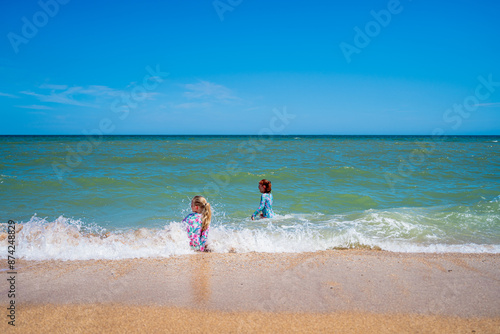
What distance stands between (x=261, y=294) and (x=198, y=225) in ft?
6.85

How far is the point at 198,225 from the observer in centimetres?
525

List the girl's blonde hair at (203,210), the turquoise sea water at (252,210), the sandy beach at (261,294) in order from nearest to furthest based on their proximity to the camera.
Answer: the sandy beach at (261,294) → the girl's blonde hair at (203,210) → the turquoise sea water at (252,210)

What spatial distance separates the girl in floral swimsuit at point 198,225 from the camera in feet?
17.1

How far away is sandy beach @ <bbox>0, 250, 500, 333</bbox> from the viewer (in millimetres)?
2924

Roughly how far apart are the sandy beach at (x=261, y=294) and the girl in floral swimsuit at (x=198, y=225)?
0.54 meters

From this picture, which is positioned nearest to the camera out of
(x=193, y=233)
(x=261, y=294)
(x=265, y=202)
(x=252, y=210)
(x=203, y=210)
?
(x=261, y=294)

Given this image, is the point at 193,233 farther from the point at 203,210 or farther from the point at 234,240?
the point at 234,240

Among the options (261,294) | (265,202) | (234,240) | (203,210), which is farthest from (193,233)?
(265,202)

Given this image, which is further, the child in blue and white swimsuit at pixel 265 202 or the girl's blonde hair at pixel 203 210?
the child in blue and white swimsuit at pixel 265 202

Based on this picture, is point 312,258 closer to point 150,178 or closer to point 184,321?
point 184,321

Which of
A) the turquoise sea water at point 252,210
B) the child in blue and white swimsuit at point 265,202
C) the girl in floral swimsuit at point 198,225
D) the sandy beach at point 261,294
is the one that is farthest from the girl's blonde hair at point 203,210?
the child in blue and white swimsuit at point 265,202

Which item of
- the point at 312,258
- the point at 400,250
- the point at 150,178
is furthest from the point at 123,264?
the point at 150,178

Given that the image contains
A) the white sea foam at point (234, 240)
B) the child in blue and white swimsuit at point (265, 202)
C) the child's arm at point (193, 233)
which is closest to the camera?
the white sea foam at point (234, 240)

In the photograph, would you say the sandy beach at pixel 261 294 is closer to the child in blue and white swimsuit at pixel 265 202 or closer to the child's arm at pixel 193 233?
the child's arm at pixel 193 233
